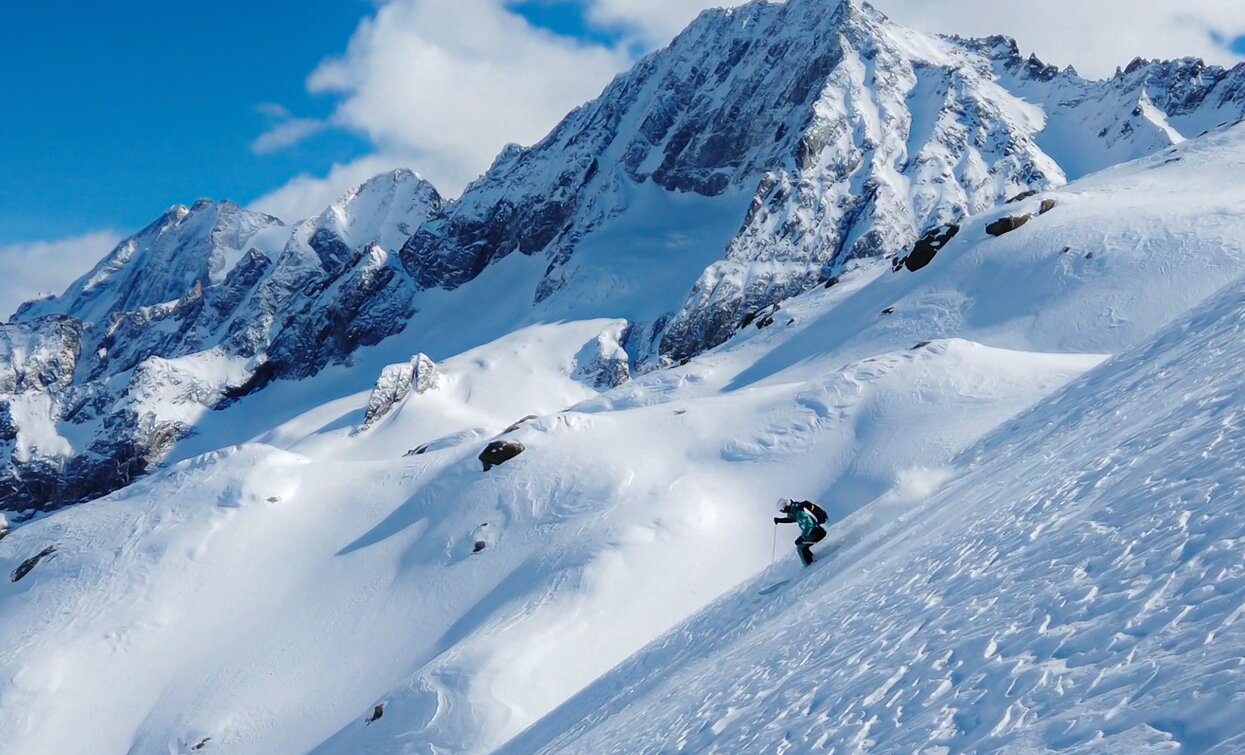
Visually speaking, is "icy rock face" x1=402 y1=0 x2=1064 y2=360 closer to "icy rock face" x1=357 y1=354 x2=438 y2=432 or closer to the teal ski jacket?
"icy rock face" x1=357 y1=354 x2=438 y2=432

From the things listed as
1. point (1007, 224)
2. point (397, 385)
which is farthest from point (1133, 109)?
point (397, 385)

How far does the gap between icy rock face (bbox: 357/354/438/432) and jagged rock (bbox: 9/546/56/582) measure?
6881cm

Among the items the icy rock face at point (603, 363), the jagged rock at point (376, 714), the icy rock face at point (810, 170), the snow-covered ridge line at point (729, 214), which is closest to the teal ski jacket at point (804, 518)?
the jagged rock at point (376, 714)

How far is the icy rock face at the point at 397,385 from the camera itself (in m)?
123

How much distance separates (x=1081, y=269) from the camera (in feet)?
194

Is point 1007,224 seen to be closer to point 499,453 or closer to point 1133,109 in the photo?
point 499,453

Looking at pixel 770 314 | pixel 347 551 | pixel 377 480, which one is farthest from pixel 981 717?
pixel 770 314

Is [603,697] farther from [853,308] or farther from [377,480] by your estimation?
[853,308]

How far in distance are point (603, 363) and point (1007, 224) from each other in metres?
80.3

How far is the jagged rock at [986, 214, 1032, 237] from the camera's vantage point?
68875 mm

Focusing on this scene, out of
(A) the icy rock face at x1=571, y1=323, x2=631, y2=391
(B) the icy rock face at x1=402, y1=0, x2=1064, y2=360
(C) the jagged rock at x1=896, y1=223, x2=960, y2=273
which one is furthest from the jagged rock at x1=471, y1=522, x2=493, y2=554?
(B) the icy rock face at x1=402, y1=0, x2=1064, y2=360

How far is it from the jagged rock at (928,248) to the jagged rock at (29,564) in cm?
6407

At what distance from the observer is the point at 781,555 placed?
38.6 meters

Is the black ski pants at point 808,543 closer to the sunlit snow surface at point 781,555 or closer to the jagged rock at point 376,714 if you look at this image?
the sunlit snow surface at point 781,555
